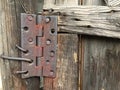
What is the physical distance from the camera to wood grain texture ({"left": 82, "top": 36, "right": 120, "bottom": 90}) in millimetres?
1157

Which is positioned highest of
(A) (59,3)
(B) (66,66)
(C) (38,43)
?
(A) (59,3)

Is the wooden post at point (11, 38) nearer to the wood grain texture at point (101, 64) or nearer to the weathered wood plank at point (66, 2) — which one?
the weathered wood plank at point (66, 2)

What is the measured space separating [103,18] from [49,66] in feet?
0.98

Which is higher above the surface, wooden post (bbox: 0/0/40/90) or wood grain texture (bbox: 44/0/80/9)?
wood grain texture (bbox: 44/0/80/9)

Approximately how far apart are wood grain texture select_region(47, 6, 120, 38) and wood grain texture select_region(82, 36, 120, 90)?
7 centimetres

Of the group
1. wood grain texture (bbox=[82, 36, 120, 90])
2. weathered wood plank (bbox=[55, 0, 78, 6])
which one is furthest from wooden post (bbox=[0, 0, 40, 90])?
wood grain texture (bbox=[82, 36, 120, 90])

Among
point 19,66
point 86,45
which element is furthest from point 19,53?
point 86,45

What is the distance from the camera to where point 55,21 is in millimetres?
1133

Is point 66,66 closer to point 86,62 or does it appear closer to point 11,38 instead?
point 86,62

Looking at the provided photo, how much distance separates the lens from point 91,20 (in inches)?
43.3

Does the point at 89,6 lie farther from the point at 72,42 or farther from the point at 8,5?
the point at 8,5

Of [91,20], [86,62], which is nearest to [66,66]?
[86,62]

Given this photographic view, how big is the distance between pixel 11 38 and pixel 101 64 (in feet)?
1.28

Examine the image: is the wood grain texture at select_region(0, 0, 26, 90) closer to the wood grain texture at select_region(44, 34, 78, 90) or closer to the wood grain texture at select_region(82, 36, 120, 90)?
the wood grain texture at select_region(44, 34, 78, 90)
